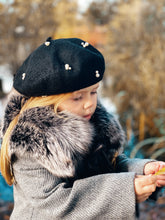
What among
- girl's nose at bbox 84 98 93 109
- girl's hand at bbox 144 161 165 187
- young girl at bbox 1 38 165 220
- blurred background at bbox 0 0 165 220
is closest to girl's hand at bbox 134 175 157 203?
young girl at bbox 1 38 165 220

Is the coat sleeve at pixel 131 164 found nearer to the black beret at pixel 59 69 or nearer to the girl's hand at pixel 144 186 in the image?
the girl's hand at pixel 144 186

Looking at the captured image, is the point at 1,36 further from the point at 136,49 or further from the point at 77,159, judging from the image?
the point at 77,159

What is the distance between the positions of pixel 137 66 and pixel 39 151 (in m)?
3.56

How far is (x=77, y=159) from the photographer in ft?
4.05

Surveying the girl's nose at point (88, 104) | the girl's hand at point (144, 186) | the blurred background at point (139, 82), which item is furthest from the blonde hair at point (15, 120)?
the blurred background at point (139, 82)

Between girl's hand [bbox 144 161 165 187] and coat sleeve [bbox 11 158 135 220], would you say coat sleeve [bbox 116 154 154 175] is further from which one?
coat sleeve [bbox 11 158 135 220]

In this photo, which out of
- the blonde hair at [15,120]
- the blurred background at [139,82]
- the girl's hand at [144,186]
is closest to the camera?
the girl's hand at [144,186]

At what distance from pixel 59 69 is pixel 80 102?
7.9 inches

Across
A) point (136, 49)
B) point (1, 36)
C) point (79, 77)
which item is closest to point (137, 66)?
point (136, 49)

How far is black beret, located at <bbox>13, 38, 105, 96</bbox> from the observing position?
1210mm

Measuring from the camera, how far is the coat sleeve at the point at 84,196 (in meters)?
1.13

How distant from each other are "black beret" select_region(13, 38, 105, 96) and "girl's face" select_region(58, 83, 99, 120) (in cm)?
4

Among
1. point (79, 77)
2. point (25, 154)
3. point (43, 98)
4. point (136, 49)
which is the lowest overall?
point (136, 49)

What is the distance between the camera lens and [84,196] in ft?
3.80
